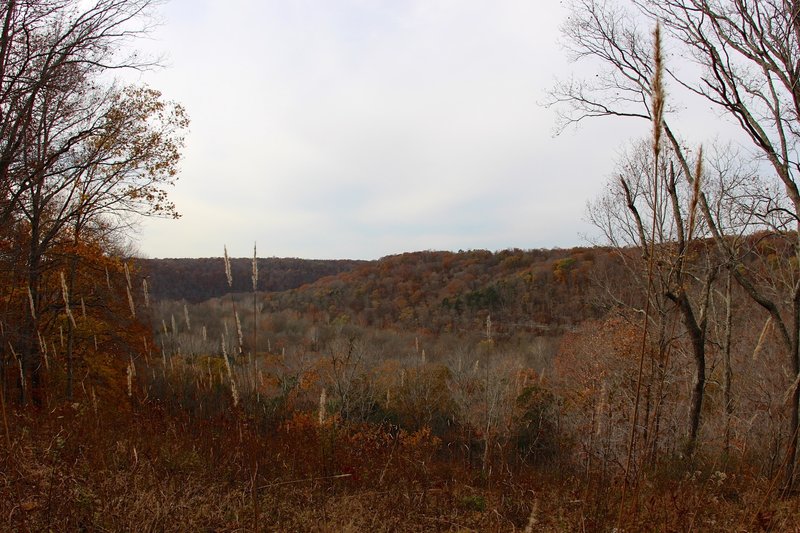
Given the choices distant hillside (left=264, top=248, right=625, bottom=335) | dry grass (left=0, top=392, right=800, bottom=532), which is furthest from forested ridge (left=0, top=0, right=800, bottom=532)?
distant hillside (left=264, top=248, right=625, bottom=335)

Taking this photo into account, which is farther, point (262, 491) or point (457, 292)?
point (457, 292)

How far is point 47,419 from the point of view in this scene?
5051mm

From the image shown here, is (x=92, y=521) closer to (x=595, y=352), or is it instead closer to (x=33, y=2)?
(x=33, y=2)

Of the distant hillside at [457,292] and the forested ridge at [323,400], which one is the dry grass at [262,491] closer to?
the forested ridge at [323,400]

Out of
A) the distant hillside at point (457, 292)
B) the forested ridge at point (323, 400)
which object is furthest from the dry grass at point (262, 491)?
the distant hillside at point (457, 292)

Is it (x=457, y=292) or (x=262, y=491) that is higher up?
(x=262, y=491)

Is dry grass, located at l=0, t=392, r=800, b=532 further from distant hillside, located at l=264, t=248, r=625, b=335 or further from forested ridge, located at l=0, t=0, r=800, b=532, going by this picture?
distant hillside, located at l=264, t=248, r=625, b=335

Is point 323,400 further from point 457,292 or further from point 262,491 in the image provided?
point 457,292

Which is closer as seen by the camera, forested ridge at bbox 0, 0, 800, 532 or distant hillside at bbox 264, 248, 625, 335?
forested ridge at bbox 0, 0, 800, 532

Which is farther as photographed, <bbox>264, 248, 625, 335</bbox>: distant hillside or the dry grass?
<bbox>264, 248, 625, 335</bbox>: distant hillside

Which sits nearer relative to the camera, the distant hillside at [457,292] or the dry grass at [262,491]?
the dry grass at [262,491]

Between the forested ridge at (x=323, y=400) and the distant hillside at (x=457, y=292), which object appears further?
the distant hillside at (x=457, y=292)

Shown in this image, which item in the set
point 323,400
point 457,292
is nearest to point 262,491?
point 323,400

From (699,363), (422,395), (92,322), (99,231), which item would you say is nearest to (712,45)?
(699,363)
